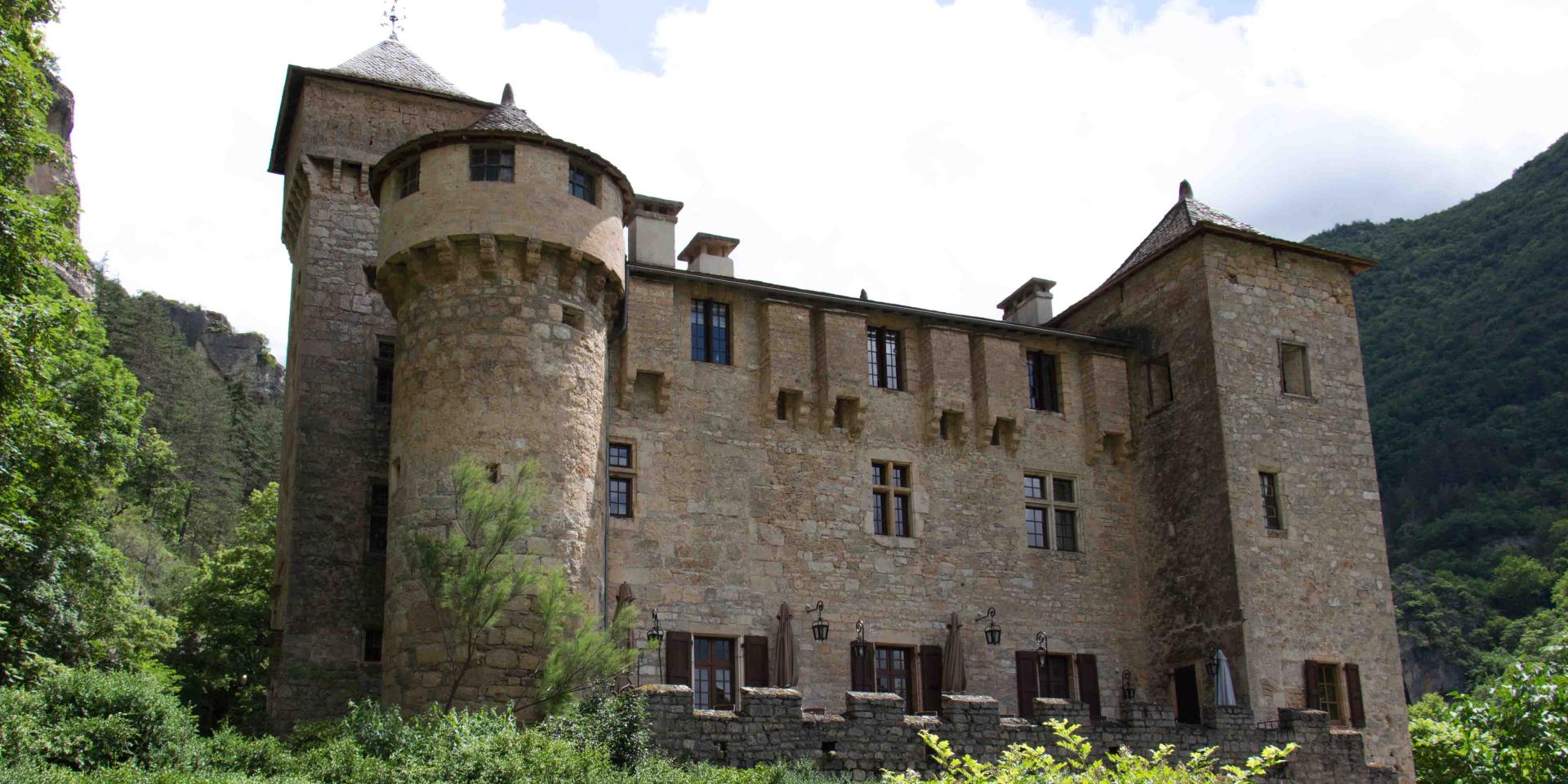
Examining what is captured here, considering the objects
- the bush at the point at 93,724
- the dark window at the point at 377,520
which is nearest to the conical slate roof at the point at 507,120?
the dark window at the point at 377,520

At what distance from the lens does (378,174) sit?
86.2 feet

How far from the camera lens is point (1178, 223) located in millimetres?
32031

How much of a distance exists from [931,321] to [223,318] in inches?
2865

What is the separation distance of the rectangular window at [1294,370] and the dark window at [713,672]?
12938mm

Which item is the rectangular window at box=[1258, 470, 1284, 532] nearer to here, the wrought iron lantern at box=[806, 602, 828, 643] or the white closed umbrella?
the white closed umbrella

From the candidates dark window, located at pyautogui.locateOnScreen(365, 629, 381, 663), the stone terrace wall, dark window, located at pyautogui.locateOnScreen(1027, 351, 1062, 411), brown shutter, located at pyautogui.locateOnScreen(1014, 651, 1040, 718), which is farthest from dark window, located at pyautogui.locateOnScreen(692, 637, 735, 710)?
dark window, located at pyautogui.locateOnScreen(1027, 351, 1062, 411)

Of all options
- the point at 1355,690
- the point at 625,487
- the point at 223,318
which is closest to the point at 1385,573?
the point at 1355,690

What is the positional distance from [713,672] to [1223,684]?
9576 millimetres

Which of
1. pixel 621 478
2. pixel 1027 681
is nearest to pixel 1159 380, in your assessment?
pixel 1027 681

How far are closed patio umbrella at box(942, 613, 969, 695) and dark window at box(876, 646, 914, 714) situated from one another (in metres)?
0.68

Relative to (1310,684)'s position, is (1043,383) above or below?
above

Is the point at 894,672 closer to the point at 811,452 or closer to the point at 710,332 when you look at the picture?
the point at 811,452

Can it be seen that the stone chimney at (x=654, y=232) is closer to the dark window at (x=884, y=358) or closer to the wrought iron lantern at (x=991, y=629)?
the dark window at (x=884, y=358)

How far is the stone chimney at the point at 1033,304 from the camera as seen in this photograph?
3447cm
